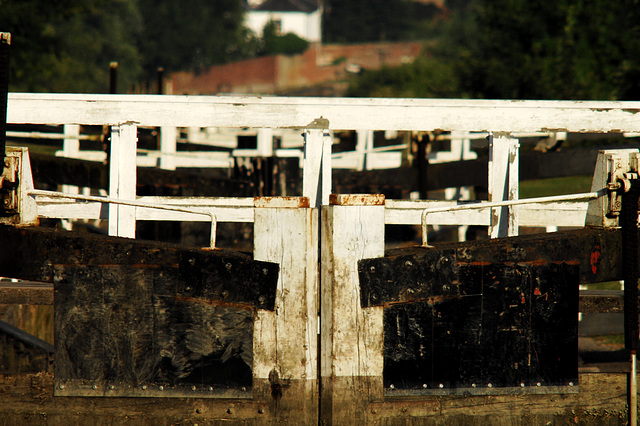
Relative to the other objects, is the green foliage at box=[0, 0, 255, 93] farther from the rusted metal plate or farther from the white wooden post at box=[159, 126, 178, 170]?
the rusted metal plate

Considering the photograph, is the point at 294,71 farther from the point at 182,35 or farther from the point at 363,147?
the point at 363,147

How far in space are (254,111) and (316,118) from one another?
15.3 inches

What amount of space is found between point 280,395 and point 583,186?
18.7 meters

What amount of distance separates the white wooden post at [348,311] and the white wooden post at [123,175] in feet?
4.74

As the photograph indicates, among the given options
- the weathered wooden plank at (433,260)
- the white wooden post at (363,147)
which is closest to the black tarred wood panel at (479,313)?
the weathered wooden plank at (433,260)

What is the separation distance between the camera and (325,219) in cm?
431

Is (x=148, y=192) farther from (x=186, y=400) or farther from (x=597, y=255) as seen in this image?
(x=597, y=255)

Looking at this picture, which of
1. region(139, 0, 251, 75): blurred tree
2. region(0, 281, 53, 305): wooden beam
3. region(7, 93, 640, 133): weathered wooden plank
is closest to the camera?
region(7, 93, 640, 133): weathered wooden plank

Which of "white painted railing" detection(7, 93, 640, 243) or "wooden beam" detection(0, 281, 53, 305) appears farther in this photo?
"wooden beam" detection(0, 281, 53, 305)

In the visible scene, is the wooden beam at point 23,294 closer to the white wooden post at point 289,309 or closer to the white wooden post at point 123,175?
the white wooden post at point 123,175

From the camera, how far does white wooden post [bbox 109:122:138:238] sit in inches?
196

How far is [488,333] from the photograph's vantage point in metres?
A: 4.35

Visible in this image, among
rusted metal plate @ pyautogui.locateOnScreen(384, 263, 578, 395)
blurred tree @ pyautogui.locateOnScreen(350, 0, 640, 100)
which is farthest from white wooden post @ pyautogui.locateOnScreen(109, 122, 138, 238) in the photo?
blurred tree @ pyautogui.locateOnScreen(350, 0, 640, 100)

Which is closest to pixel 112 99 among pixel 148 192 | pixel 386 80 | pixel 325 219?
pixel 325 219
